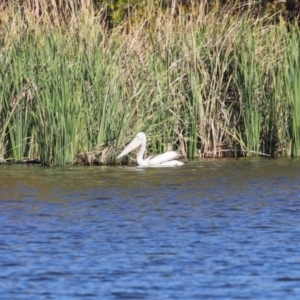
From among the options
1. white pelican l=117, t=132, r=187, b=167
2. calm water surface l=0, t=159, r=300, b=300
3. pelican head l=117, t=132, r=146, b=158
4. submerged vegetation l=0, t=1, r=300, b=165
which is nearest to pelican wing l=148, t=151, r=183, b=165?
white pelican l=117, t=132, r=187, b=167

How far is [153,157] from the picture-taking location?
14.9 meters

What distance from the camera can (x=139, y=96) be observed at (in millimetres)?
15086

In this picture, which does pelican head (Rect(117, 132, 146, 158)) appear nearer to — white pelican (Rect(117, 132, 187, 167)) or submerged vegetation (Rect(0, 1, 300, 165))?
white pelican (Rect(117, 132, 187, 167))

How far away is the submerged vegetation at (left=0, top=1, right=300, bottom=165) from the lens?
1455cm

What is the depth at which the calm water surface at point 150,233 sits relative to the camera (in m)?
7.38

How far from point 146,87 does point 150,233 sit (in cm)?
584

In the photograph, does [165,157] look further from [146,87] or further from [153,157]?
[146,87]

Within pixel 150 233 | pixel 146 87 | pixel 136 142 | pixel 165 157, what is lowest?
pixel 150 233

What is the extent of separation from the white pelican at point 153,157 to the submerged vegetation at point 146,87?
262mm

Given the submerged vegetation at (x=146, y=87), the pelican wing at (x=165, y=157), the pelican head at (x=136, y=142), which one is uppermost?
the submerged vegetation at (x=146, y=87)


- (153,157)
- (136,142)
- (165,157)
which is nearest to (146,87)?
(136,142)

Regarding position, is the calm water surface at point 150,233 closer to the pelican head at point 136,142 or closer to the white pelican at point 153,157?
the white pelican at point 153,157

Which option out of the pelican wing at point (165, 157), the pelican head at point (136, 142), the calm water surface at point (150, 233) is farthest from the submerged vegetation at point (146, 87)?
the calm water surface at point (150, 233)

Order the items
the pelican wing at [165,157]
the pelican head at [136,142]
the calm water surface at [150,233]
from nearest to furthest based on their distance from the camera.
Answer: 1. the calm water surface at [150,233]
2. the pelican wing at [165,157]
3. the pelican head at [136,142]
